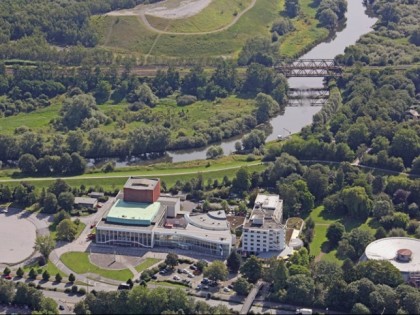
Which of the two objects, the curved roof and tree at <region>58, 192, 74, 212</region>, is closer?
the curved roof

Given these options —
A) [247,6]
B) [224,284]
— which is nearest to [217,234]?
[224,284]

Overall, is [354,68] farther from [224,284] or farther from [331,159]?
[224,284]

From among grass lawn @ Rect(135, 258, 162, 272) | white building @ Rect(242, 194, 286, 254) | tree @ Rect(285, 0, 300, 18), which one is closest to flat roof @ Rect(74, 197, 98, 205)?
grass lawn @ Rect(135, 258, 162, 272)

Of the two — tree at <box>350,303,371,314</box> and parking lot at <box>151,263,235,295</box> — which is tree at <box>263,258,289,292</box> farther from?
tree at <box>350,303,371,314</box>

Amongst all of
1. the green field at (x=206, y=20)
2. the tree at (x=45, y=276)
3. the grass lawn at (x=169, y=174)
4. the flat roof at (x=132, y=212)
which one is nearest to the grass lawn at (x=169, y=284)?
the flat roof at (x=132, y=212)


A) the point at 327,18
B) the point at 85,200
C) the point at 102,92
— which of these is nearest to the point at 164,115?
the point at 102,92

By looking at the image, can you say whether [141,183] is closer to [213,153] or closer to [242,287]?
[213,153]
